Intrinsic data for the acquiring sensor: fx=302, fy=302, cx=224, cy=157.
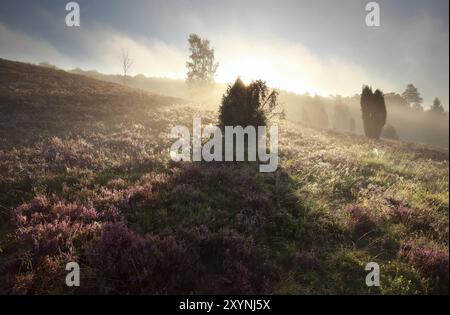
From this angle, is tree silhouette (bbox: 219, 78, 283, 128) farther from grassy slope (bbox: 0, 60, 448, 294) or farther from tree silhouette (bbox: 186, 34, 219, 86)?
tree silhouette (bbox: 186, 34, 219, 86)

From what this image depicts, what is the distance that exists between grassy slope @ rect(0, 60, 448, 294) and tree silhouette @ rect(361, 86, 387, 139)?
21931mm

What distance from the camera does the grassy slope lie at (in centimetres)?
554

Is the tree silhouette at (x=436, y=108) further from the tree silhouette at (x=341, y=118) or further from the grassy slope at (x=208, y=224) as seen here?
the grassy slope at (x=208, y=224)

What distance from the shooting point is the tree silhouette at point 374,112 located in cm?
3488

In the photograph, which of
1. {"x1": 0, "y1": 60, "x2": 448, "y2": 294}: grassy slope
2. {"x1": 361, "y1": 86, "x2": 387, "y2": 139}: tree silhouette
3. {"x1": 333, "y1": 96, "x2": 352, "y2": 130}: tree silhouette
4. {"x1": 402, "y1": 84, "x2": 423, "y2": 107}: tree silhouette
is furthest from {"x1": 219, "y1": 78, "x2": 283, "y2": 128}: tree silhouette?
{"x1": 402, "y1": 84, "x2": 423, "y2": 107}: tree silhouette

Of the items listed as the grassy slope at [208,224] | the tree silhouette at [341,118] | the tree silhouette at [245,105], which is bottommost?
the grassy slope at [208,224]

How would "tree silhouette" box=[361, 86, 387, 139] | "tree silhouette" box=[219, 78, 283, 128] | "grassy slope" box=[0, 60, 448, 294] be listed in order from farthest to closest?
"tree silhouette" box=[361, 86, 387, 139] < "tree silhouette" box=[219, 78, 283, 128] < "grassy slope" box=[0, 60, 448, 294]

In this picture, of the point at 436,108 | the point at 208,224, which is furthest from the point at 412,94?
the point at 208,224

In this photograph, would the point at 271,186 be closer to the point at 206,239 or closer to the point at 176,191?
the point at 176,191

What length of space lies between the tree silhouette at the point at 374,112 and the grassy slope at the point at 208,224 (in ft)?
72.0

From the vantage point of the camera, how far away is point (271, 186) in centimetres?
1024

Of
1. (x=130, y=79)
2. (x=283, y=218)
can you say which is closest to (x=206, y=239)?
(x=283, y=218)

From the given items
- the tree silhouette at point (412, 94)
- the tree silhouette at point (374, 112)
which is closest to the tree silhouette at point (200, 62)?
the tree silhouette at point (374, 112)
